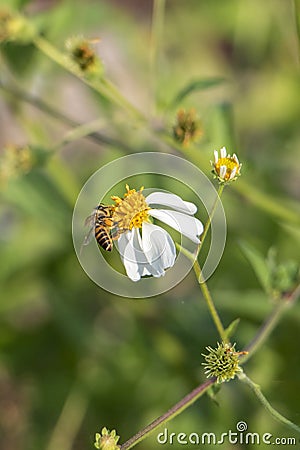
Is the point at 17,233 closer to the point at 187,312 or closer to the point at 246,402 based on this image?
the point at 187,312

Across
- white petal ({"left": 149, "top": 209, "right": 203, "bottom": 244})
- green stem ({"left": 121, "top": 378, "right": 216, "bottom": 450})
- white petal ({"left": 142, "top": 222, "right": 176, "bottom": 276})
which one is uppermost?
white petal ({"left": 149, "top": 209, "right": 203, "bottom": 244})

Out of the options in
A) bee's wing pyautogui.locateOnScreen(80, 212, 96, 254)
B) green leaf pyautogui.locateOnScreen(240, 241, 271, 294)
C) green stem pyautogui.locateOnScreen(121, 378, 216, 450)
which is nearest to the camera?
green stem pyautogui.locateOnScreen(121, 378, 216, 450)

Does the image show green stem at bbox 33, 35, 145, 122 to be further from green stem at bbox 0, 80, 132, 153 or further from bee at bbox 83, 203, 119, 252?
bee at bbox 83, 203, 119, 252

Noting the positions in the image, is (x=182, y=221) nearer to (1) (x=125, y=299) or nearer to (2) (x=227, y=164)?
(2) (x=227, y=164)

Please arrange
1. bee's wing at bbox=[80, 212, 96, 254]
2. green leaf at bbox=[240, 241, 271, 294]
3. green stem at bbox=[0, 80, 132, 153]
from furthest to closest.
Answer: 1. green stem at bbox=[0, 80, 132, 153]
2. green leaf at bbox=[240, 241, 271, 294]
3. bee's wing at bbox=[80, 212, 96, 254]

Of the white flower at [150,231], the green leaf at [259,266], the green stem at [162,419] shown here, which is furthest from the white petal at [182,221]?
the green leaf at [259,266]

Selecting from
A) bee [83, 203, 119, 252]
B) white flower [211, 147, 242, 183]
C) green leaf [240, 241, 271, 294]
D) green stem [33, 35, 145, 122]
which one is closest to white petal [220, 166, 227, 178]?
white flower [211, 147, 242, 183]

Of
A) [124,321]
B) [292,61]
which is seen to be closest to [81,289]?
[124,321]

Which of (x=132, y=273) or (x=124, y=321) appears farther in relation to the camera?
(x=124, y=321)
